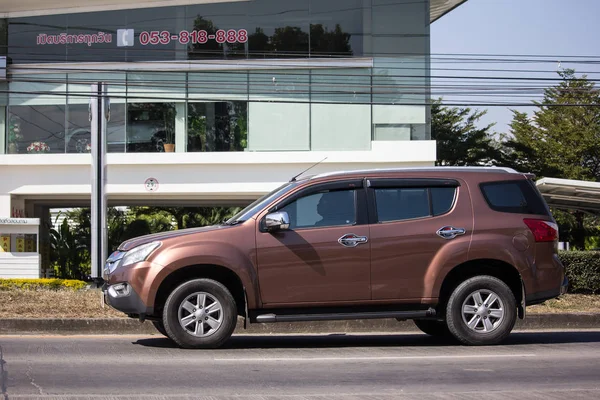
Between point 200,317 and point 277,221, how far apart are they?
1357 millimetres

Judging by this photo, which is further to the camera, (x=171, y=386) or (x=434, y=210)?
(x=434, y=210)

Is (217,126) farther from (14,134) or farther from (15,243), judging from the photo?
(15,243)

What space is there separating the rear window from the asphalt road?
5.26 feet

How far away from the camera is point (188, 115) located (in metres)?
28.2

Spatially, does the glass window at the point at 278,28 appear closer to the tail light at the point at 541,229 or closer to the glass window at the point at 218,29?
the glass window at the point at 218,29

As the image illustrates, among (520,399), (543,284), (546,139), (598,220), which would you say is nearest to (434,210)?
(543,284)

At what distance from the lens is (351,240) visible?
31.9 ft

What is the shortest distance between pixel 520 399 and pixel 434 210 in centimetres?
364

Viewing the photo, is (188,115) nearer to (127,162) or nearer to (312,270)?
(127,162)

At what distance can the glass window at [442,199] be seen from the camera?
395 inches

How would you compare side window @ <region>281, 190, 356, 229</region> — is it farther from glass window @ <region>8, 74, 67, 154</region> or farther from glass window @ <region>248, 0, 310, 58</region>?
glass window @ <region>8, 74, 67, 154</region>

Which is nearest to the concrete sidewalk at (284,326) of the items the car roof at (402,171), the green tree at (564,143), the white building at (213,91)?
the car roof at (402,171)

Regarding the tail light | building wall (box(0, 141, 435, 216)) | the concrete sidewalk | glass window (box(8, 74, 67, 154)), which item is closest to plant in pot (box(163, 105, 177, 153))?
building wall (box(0, 141, 435, 216))

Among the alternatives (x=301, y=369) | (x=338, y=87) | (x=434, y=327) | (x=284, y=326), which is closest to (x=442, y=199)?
(x=434, y=327)
